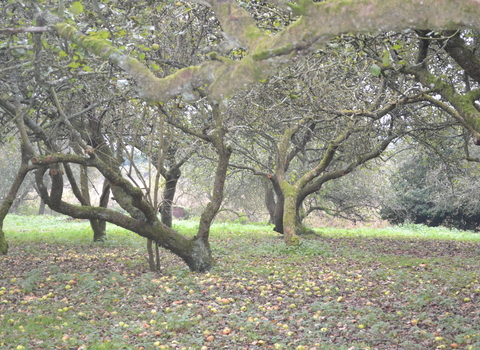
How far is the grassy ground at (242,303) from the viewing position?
18.6 ft

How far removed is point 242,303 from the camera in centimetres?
739

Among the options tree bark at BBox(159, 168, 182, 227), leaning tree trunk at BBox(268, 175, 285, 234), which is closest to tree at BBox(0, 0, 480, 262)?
leaning tree trunk at BBox(268, 175, 285, 234)

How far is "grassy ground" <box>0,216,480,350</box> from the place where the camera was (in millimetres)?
5680

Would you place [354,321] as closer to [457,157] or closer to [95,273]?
[95,273]

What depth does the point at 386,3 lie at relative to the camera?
2846mm

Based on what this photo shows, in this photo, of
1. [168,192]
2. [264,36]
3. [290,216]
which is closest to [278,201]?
[290,216]

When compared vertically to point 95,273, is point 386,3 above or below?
above

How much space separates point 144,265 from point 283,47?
8258 mm

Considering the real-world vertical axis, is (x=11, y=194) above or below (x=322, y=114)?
below

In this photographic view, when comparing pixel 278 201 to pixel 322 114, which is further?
pixel 278 201

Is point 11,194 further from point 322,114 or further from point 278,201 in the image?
point 278,201

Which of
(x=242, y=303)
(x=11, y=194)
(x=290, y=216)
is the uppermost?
(x=11, y=194)

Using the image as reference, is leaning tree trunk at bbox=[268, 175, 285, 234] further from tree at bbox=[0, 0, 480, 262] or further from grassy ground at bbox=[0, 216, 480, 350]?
tree at bbox=[0, 0, 480, 262]

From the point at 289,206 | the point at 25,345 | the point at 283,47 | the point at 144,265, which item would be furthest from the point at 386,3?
the point at 289,206
